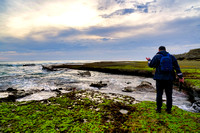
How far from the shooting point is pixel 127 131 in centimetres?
587

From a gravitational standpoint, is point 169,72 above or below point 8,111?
above

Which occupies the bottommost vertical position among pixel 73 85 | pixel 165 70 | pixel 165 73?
pixel 73 85

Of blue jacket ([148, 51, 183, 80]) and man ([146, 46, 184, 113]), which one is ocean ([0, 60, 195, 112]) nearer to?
man ([146, 46, 184, 113])

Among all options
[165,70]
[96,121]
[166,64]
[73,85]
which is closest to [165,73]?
[165,70]

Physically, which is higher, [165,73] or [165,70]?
[165,70]

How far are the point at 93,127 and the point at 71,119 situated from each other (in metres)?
1.74

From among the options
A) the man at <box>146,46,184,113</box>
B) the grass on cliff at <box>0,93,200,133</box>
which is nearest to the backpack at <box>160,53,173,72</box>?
the man at <box>146,46,184,113</box>

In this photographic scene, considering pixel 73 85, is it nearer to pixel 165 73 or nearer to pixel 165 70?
pixel 165 73

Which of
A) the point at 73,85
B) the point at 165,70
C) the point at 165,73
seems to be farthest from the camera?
the point at 73,85

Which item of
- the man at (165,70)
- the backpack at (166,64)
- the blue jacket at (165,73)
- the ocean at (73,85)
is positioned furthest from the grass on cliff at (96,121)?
the ocean at (73,85)

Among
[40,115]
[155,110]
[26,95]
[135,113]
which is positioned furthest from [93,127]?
[26,95]

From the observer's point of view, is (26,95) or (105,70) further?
(105,70)

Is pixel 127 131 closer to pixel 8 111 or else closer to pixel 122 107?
pixel 122 107

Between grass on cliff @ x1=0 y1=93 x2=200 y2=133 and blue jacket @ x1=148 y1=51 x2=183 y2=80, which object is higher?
blue jacket @ x1=148 y1=51 x2=183 y2=80
